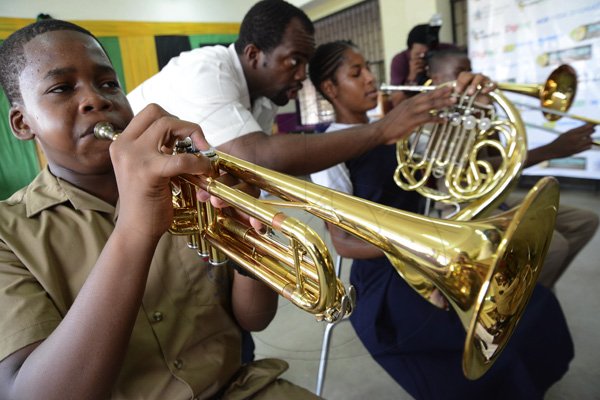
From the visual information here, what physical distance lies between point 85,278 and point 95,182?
0.16m

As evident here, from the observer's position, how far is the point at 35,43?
53 centimetres

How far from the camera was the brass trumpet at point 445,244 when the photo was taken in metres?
0.44

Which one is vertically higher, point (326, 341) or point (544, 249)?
point (544, 249)

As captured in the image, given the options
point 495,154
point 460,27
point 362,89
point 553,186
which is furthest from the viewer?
point 460,27

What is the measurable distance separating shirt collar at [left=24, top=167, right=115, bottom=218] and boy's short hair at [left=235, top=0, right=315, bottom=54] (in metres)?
0.38

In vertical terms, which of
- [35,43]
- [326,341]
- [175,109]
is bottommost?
[326,341]

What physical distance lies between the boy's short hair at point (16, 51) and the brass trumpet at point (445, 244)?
159 mm

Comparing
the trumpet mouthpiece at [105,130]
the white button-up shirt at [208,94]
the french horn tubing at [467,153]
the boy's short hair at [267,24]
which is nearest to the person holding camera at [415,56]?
the french horn tubing at [467,153]

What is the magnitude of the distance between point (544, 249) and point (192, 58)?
586 millimetres

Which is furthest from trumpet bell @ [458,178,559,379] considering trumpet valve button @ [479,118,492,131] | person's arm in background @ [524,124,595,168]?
person's arm in background @ [524,124,595,168]

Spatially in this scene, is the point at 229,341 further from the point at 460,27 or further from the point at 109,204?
the point at 460,27

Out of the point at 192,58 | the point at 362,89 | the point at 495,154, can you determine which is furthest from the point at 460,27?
the point at 192,58

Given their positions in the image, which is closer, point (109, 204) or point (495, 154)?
point (109, 204)

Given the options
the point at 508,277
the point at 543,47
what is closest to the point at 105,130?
the point at 508,277
